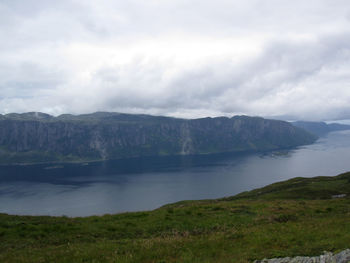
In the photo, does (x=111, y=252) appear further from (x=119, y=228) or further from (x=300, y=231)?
(x=300, y=231)

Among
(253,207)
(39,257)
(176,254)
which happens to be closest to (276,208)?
(253,207)

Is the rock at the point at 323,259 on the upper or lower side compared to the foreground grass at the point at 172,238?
upper

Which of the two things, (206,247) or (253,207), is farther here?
(253,207)

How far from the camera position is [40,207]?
18825 centimetres

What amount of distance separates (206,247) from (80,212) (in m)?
173

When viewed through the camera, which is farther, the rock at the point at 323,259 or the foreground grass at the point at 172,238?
the foreground grass at the point at 172,238

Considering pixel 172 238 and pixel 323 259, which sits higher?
pixel 323 259

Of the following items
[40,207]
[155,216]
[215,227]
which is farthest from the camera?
[40,207]

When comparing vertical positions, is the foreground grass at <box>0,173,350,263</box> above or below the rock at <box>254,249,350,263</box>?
below

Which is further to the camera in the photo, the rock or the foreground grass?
the foreground grass

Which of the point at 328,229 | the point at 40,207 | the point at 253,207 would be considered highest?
the point at 328,229

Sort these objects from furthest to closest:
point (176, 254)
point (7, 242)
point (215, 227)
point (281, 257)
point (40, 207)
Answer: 1. point (40, 207)
2. point (215, 227)
3. point (7, 242)
4. point (176, 254)
5. point (281, 257)

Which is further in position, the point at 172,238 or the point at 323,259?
the point at 172,238

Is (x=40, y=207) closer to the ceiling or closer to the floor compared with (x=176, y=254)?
closer to the floor
